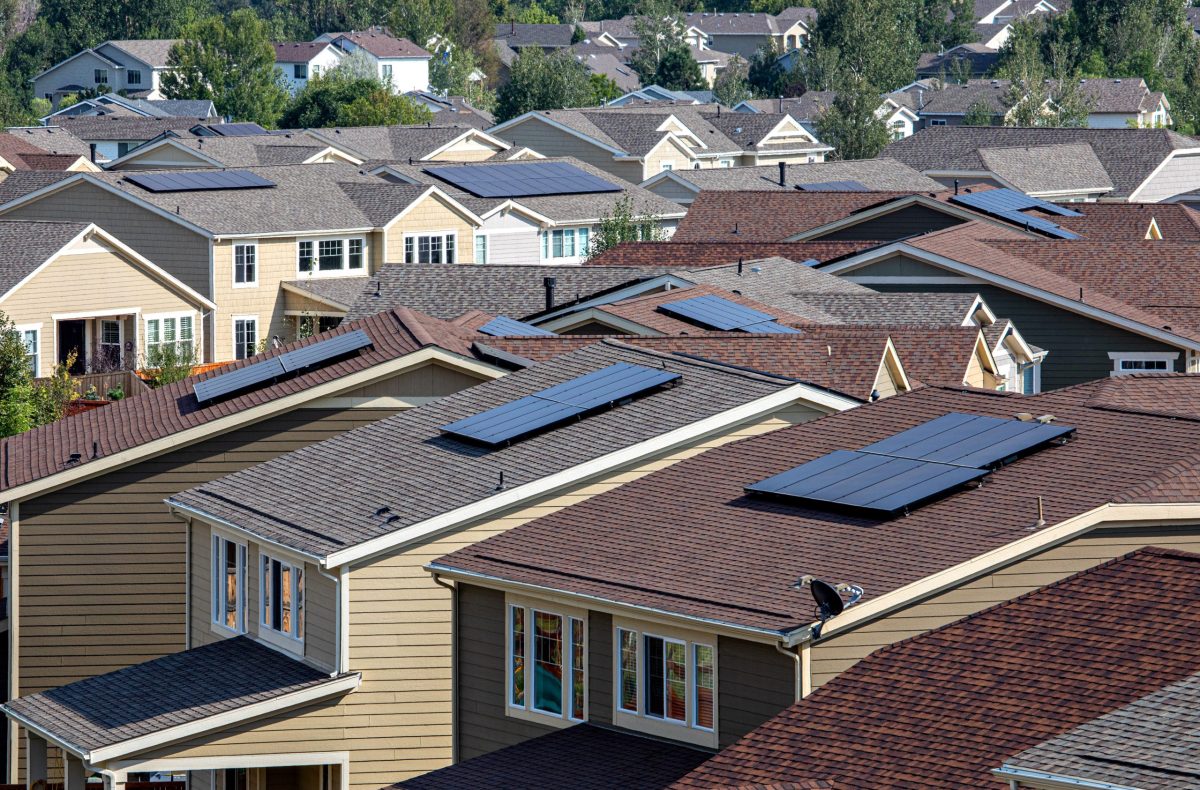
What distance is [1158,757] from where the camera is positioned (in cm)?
1488

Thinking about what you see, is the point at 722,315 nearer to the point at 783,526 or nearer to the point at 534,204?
the point at 783,526

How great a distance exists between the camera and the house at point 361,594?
2398cm

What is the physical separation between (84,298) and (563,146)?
147 ft

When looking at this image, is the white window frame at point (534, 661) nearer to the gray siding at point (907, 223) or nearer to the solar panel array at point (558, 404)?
the solar panel array at point (558, 404)

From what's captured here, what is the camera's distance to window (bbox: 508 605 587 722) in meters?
21.7

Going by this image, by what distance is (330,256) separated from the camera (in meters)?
69.2

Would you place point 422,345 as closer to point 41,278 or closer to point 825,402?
point 825,402

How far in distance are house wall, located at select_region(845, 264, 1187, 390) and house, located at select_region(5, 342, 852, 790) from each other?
1991 cm

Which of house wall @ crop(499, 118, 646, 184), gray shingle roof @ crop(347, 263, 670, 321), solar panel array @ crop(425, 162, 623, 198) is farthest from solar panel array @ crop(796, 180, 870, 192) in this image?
gray shingle roof @ crop(347, 263, 670, 321)

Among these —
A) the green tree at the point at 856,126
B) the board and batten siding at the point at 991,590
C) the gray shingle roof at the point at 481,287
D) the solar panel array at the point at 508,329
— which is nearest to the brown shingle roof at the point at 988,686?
the board and batten siding at the point at 991,590

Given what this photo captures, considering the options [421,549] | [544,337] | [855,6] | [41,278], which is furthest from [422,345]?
[855,6]

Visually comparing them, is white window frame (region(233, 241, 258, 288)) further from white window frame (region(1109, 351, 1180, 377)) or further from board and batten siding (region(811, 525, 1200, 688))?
board and batten siding (region(811, 525, 1200, 688))

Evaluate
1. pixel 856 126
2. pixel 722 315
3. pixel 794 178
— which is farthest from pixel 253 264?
pixel 856 126

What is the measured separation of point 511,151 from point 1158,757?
3245 inches
